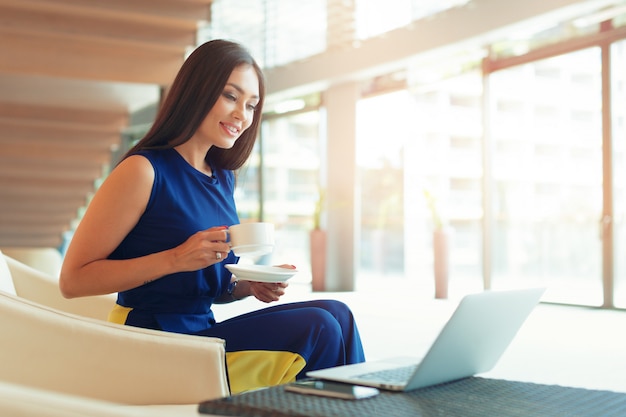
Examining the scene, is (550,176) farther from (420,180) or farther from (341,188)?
(341,188)

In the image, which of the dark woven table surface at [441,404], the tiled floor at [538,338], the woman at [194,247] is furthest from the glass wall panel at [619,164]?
the dark woven table surface at [441,404]

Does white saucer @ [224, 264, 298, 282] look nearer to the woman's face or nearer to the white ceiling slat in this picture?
the woman's face

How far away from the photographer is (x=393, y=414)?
3.32 ft

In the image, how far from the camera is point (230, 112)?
1.95 metres

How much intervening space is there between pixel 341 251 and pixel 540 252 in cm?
223

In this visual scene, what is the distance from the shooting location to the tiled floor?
3.47 metres

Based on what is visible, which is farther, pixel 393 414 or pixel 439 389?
pixel 439 389

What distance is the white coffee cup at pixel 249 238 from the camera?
64.1 inches

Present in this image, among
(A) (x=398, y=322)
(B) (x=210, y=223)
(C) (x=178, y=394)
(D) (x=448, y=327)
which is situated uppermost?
(B) (x=210, y=223)

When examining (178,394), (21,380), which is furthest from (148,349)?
(21,380)

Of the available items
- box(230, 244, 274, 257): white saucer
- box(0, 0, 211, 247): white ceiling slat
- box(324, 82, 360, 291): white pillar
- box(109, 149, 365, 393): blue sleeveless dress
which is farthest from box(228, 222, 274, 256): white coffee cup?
box(324, 82, 360, 291): white pillar

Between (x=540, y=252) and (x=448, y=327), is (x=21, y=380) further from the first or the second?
(x=540, y=252)

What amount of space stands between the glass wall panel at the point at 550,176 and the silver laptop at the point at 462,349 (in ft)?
18.0

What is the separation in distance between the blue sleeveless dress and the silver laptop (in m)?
0.35
